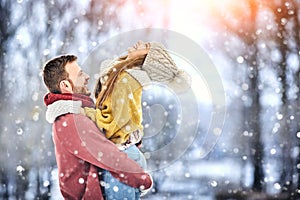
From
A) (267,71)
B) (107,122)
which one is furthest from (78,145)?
(267,71)

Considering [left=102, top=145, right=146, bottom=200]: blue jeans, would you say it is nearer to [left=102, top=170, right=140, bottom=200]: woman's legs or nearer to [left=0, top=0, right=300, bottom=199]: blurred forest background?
[left=102, top=170, right=140, bottom=200]: woman's legs

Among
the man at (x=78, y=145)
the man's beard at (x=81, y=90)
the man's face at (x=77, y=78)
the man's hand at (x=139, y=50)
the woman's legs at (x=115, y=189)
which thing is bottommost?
the woman's legs at (x=115, y=189)

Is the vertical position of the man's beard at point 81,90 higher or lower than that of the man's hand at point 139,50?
lower

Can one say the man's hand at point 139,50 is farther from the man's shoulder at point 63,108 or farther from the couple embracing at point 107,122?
the man's shoulder at point 63,108

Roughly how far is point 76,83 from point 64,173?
0.22 meters

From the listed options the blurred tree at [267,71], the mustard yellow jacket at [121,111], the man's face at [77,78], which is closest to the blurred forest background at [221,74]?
the blurred tree at [267,71]

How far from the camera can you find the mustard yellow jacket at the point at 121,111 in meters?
1.08

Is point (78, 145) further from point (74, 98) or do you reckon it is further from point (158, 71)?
point (158, 71)

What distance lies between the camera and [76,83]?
1167 mm

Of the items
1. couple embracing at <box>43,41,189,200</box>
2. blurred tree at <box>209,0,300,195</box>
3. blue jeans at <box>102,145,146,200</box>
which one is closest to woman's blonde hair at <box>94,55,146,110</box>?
couple embracing at <box>43,41,189,200</box>

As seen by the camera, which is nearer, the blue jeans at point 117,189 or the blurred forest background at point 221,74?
the blue jeans at point 117,189

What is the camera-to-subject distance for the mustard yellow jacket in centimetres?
108

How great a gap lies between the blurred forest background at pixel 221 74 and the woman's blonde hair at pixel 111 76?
0.57 meters

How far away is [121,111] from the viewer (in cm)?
108
